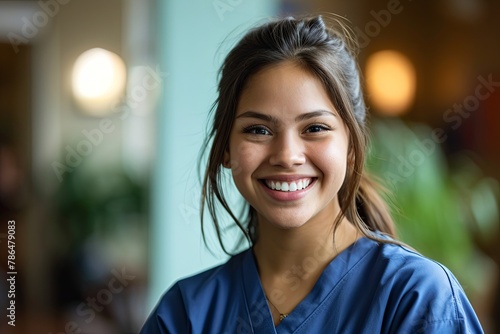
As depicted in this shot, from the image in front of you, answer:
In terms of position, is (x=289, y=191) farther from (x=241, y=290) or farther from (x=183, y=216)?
(x=183, y=216)

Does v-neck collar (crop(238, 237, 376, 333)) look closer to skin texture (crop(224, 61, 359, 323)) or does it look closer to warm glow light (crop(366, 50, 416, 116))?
skin texture (crop(224, 61, 359, 323))

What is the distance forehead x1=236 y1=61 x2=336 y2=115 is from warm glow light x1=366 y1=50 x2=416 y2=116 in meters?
3.13

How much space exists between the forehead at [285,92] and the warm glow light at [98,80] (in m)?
3.55

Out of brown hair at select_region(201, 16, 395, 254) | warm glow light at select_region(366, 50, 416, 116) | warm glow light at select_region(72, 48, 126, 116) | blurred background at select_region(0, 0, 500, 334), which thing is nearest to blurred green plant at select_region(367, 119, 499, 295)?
blurred background at select_region(0, 0, 500, 334)

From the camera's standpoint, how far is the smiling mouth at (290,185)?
52.2 inches

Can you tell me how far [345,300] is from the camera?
1341mm

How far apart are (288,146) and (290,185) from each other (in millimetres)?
73

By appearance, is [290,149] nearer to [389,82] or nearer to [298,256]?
[298,256]

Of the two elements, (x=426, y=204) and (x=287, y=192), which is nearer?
(x=287, y=192)

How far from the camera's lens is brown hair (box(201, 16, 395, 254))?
4.50ft

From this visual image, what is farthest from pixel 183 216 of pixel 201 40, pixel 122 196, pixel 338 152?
pixel 122 196

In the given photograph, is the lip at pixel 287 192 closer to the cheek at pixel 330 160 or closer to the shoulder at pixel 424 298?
the cheek at pixel 330 160

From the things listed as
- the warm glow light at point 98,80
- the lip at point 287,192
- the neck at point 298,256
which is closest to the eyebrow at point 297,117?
the lip at point 287,192

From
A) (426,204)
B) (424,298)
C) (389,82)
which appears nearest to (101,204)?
(389,82)
